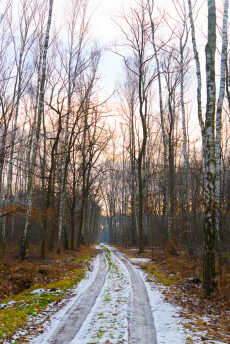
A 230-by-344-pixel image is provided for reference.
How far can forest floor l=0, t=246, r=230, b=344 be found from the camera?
14.2 feet

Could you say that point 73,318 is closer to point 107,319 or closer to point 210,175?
point 107,319

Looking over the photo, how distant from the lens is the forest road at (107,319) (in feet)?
13.9

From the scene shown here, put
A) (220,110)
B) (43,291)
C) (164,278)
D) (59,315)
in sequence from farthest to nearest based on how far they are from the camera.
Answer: (220,110)
(164,278)
(43,291)
(59,315)

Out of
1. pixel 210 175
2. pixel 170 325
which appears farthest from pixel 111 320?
pixel 210 175

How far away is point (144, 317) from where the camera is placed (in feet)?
17.3

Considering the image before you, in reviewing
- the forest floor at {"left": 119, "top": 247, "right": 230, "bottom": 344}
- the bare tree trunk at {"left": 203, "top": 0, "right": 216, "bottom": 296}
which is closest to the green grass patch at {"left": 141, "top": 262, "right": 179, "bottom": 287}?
the forest floor at {"left": 119, "top": 247, "right": 230, "bottom": 344}

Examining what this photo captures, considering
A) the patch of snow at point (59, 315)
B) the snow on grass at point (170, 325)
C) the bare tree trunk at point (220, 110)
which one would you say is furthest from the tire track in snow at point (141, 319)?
the bare tree trunk at point (220, 110)

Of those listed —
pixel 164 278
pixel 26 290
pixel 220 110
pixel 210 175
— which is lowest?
pixel 164 278

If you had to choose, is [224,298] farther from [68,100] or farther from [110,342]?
[68,100]

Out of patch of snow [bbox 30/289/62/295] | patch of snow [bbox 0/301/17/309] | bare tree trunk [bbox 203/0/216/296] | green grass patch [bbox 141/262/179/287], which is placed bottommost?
green grass patch [bbox 141/262/179/287]

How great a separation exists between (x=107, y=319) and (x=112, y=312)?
0.43m

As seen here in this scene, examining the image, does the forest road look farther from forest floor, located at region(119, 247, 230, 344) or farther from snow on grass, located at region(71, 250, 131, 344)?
forest floor, located at region(119, 247, 230, 344)

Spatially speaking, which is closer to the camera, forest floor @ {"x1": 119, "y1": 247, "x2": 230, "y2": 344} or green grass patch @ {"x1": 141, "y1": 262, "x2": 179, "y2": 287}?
forest floor @ {"x1": 119, "y1": 247, "x2": 230, "y2": 344}

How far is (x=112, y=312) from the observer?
5527 millimetres
